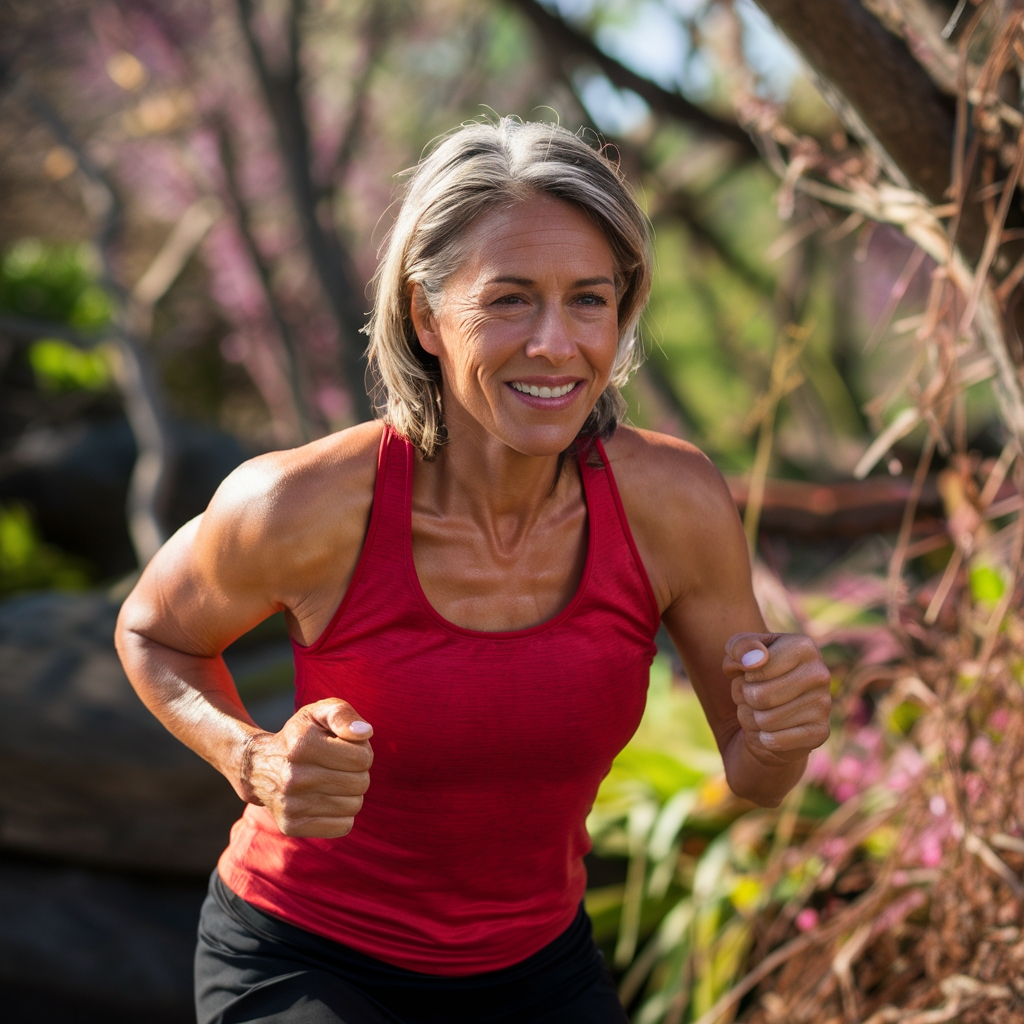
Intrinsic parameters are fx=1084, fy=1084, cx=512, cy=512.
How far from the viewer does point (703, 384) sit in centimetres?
955

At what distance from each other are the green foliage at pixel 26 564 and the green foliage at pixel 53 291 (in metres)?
1.63

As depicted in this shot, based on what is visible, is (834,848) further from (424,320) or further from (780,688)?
(424,320)

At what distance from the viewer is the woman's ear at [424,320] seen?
156cm

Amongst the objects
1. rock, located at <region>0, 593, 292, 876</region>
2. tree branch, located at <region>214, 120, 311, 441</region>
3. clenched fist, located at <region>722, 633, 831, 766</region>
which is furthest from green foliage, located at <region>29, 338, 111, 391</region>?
clenched fist, located at <region>722, 633, 831, 766</region>

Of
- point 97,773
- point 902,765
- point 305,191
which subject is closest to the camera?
point 902,765

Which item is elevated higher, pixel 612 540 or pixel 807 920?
pixel 612 540

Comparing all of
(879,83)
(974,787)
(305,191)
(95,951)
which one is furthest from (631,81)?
(95,951)

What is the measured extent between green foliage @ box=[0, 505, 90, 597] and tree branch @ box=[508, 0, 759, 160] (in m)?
3.55

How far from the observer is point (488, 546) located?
5.24ft

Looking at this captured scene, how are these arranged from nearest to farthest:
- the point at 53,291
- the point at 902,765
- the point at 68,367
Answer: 1. the point at 902,765
2. the point at 68,367
3. the point at 53,291

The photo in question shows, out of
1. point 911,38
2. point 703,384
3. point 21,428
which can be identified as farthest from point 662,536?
point 703,384

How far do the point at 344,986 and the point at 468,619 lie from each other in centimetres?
55

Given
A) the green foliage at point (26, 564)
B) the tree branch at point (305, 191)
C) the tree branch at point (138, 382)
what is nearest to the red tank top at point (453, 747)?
the tree branch at point (138, 382)

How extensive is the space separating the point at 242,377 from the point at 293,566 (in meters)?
7.24
